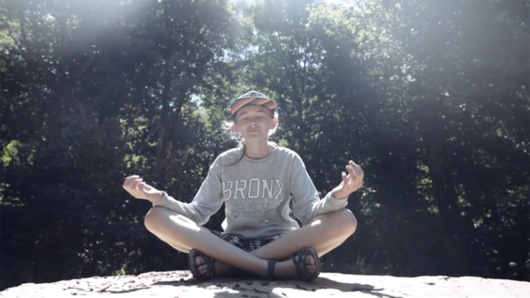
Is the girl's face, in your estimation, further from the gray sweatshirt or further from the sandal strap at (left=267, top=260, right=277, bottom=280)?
the sandal strap at (left=267, top=260, right=277, bottom=280)

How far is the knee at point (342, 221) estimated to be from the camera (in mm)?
3688

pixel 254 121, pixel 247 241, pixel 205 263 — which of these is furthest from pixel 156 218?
Result: pixel 254 121

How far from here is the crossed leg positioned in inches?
144

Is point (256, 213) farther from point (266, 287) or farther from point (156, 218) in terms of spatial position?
point (266, 287)

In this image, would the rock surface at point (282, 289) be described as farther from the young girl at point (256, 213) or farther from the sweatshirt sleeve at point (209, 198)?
the sweatshirt sleeve at point (209, 198)

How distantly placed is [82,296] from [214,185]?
117 cm

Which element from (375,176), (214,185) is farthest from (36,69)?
(214,185)

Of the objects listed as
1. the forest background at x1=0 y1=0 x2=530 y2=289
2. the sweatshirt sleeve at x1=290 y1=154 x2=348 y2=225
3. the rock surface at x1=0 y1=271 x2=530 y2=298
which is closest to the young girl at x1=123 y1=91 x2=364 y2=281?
the sweatshirt sleeve at x1=290 y1=154 x2=348 y2=225

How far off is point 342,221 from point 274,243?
38 cm

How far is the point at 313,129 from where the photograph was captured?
597 inches

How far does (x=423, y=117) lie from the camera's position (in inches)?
517

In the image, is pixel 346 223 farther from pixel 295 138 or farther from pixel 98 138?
pixel 295 138

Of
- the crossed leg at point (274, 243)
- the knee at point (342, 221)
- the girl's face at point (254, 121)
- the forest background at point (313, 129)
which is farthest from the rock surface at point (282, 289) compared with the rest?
the forest background at point (313, 129)

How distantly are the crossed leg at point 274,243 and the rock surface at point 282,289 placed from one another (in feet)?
0.34
